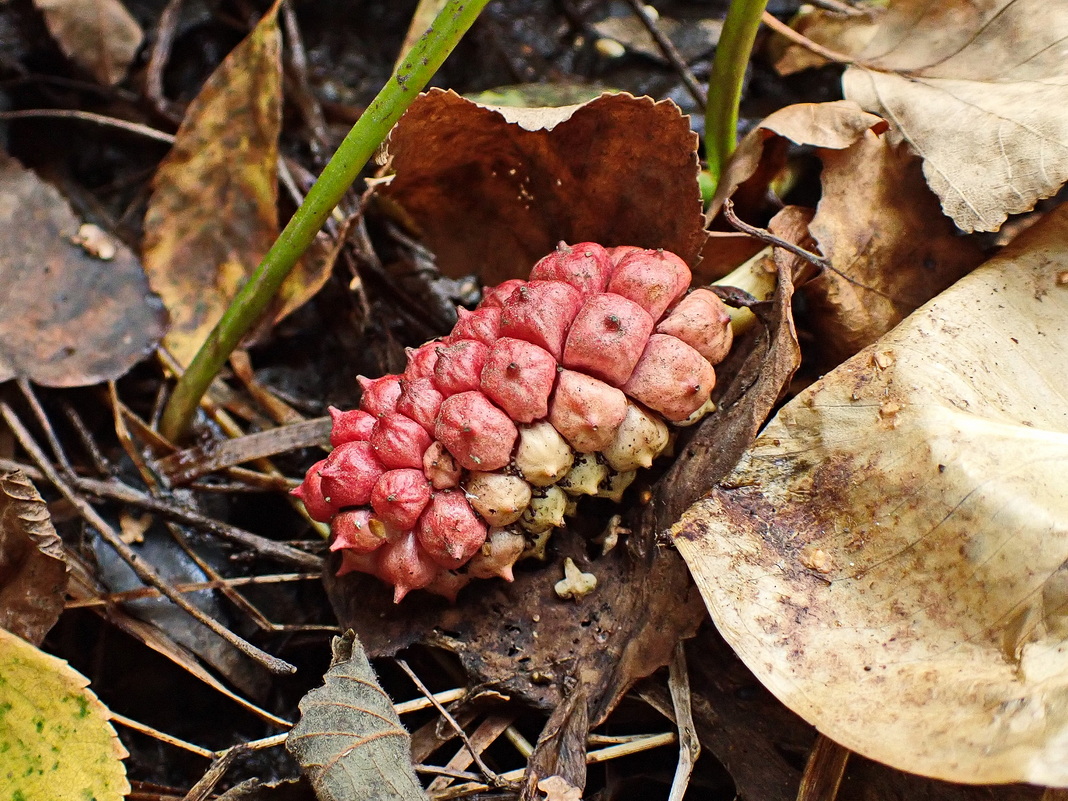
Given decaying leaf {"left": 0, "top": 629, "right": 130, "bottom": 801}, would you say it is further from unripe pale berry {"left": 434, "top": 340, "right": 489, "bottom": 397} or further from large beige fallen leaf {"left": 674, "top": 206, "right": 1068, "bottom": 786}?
large beige fallen leaf {"left": 674, "top": 206, "right": 1068, "bottom": 786}

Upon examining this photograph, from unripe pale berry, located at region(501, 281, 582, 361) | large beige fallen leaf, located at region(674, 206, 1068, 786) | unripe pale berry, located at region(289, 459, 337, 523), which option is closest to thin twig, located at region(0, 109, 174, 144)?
unripe pale berry, located at region(289, 459, 337, 523)


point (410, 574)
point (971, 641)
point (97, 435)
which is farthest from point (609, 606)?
point (97, 435)

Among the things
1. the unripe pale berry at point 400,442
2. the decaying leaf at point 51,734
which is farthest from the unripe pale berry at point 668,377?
the decaying leaf at point 51,734

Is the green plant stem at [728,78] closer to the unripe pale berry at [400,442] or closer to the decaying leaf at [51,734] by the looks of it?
the unripe pale berry at [400,442]

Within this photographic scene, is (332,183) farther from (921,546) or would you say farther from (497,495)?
(921,546)

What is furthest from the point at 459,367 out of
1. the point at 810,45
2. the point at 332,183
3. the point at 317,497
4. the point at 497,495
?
the point at 810,45

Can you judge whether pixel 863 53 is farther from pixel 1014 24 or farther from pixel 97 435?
→ pixel 97 435

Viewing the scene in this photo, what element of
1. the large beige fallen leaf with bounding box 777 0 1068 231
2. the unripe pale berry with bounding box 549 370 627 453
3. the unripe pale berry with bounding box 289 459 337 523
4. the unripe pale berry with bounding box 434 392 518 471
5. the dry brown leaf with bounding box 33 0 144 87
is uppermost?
the large beige fallen leaf with bounding box 777 0 1068 231
